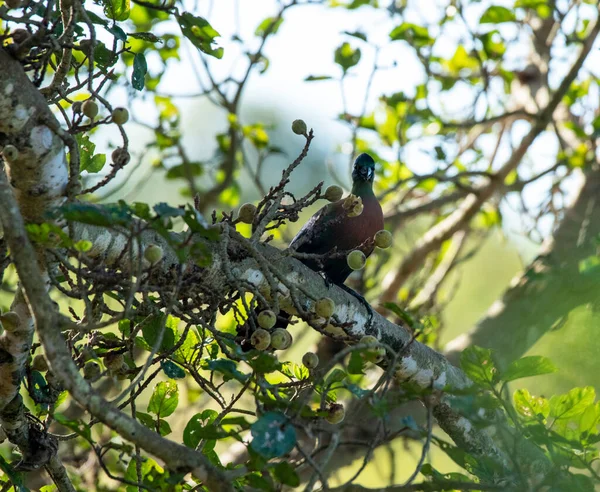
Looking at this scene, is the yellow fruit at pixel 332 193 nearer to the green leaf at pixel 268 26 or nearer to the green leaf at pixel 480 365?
the green leaf at pixel 480 365

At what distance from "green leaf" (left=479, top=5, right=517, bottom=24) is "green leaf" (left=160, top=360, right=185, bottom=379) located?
3007 millimetres

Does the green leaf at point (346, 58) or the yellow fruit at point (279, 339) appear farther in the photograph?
the green leaf at point (346, 58)

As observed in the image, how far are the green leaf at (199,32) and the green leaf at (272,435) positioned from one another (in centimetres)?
121

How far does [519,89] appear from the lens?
5.57m

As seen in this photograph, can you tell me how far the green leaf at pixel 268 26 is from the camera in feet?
14.3

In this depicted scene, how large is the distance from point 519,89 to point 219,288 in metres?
4.23

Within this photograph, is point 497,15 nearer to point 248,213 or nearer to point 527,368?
point 248,213

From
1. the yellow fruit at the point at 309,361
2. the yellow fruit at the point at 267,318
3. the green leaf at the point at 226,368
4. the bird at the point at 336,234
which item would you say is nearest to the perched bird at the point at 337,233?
the bird at the point at 336,234

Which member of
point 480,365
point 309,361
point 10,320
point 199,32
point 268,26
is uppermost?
point 268,26

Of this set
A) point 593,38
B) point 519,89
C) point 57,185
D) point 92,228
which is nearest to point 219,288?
point 92,228

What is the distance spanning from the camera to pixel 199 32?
2.24m

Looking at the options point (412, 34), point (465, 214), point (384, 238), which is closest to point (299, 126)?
point (384, 238)

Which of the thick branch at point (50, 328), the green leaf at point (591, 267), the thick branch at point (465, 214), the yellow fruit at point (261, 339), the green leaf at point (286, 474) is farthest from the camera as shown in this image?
the thick branch at point (465, 214)

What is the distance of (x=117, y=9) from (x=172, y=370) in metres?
1.07
